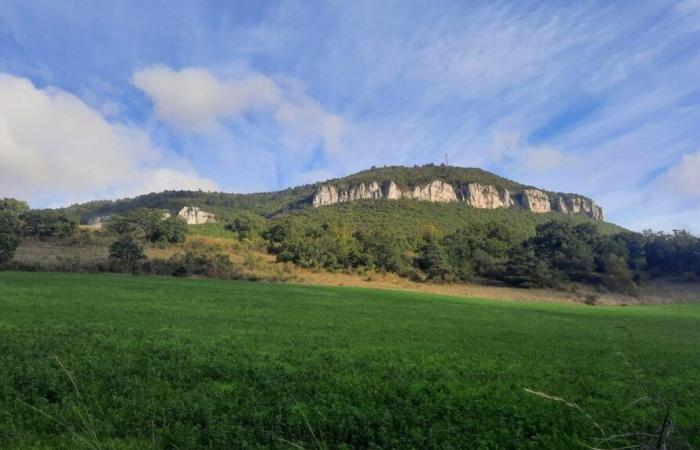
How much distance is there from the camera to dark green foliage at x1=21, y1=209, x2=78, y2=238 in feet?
242

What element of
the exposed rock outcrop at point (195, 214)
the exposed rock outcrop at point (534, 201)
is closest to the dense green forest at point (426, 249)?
the exposed rock outcrop at point (195, 214)

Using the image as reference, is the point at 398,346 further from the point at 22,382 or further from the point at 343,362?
the point at 22,382

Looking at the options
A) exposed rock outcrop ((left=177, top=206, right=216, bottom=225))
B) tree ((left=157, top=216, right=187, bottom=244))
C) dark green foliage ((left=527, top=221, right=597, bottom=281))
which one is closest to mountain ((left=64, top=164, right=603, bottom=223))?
exposed rock outcrop ((left=177, top=206, right=216, bottom=225))

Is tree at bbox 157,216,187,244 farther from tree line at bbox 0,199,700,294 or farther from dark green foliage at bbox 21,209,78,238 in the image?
dark green foliage at bbox 21,209,78,238

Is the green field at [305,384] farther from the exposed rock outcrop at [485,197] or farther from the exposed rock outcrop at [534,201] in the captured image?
the exposed rock outcrop at [534,201]

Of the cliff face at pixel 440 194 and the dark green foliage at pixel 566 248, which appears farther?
the cliff face at pixel 440 194

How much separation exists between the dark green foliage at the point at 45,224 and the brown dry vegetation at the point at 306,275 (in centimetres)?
159

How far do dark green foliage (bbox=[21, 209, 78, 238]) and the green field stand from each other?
5457 centimetres

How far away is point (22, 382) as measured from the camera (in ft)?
34.4

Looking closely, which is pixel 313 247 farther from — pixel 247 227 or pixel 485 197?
pixel 485 197

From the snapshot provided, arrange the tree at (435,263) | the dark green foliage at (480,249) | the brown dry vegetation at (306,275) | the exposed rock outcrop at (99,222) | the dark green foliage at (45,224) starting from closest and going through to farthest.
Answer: the brown dry vegetation at (306,275) → the dark green foliage at (45,224) → the tree at (435,263) → the dark green foliage at (480,249) → the exposed rock outcrop at (99,222)

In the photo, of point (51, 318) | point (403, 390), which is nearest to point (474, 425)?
point (403, 390)

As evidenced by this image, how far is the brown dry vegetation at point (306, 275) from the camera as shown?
2781 inches

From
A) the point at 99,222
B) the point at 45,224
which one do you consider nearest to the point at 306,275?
the point at 45,224
